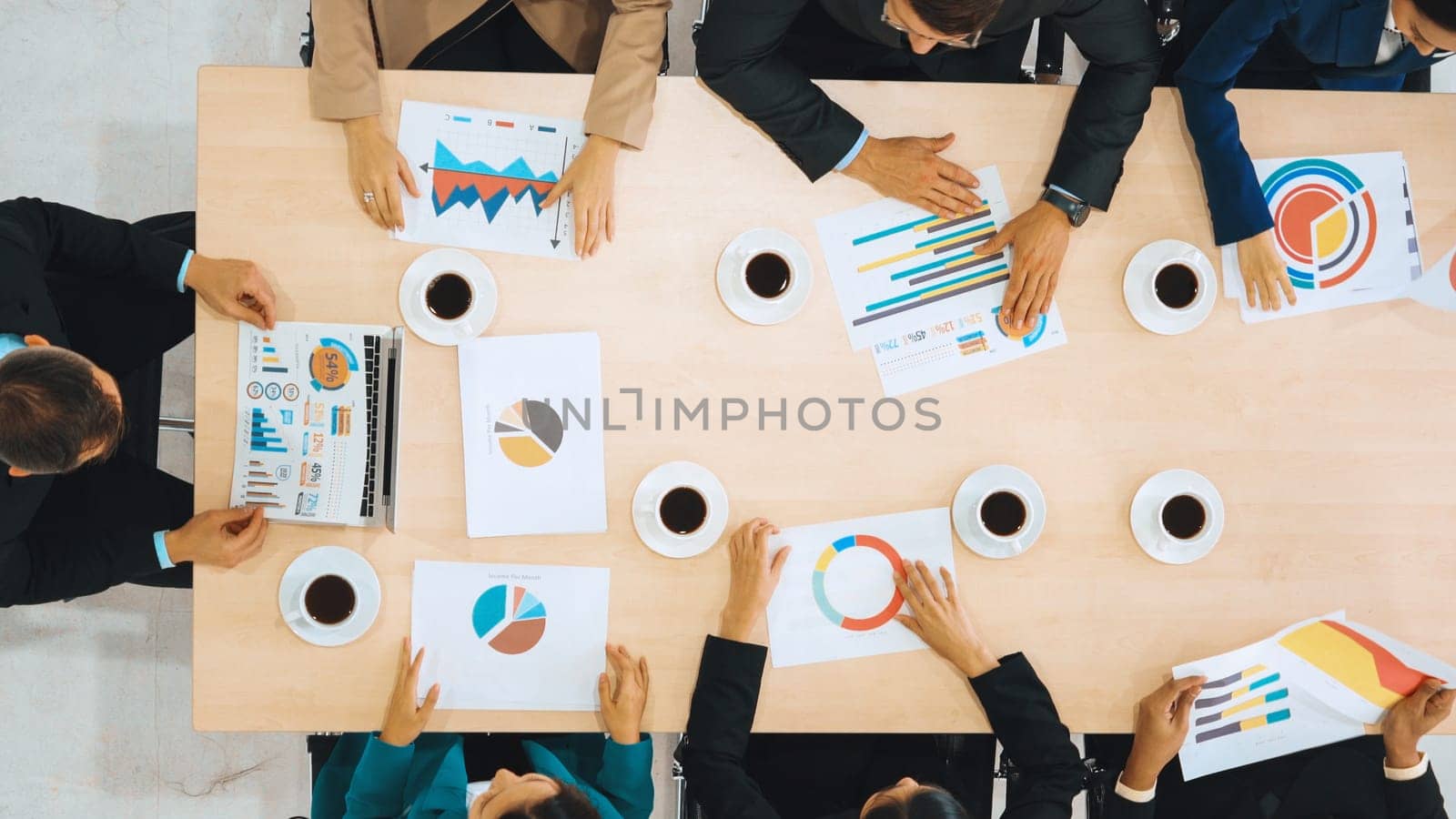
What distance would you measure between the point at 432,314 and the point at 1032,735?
3.68ft

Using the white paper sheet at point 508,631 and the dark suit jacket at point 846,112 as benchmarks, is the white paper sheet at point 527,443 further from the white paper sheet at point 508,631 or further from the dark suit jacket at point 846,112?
the dark suit jacket at point 846,112

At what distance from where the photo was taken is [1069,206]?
1416 mm

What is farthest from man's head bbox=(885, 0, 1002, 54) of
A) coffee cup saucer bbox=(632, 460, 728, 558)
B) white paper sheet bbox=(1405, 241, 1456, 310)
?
white paper sheet bbox=(1405, 241, 1456, 310)

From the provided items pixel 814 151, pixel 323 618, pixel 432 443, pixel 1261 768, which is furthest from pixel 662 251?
pixel 1261 768

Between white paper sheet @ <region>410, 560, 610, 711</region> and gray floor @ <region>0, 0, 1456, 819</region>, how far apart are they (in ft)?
2.86

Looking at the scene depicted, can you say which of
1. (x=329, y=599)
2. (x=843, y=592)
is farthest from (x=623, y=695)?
(x=329, y=599)

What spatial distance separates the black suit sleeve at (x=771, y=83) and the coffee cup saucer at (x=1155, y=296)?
19.3 inches

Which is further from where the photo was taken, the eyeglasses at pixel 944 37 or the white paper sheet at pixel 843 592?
the white paper sheet at pixel 843 592

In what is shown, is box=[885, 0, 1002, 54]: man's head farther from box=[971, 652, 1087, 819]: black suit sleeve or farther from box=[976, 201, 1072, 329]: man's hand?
box=[971, 652, 1087, 819]: black suit sleeve

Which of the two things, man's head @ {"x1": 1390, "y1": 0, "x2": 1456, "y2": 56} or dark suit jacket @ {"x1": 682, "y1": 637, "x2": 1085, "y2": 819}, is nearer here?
man's head @ {"x1": 1390, "y1": 0, "x2": 1456, "y2": 56}

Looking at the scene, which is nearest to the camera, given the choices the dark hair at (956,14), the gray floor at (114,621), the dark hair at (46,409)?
the dark hair at (956,14)

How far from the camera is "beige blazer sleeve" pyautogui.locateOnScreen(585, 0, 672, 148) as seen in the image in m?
1.41

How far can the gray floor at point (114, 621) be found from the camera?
216cm

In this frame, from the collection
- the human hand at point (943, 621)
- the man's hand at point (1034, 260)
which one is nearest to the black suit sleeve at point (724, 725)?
the human hand at point (943, 621)
